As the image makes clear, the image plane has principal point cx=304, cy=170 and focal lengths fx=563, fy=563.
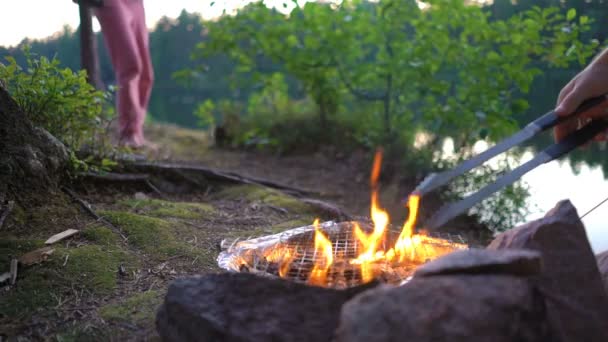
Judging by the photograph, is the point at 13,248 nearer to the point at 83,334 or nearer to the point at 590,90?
the point at 83,334

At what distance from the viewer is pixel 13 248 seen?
9.05 ft

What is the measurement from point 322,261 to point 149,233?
1.27 m

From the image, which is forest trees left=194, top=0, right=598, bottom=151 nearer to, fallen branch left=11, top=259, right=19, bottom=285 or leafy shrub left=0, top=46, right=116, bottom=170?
leafy shrub left=0, top=46, right=116, bottom=170

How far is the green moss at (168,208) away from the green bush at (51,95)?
55cm

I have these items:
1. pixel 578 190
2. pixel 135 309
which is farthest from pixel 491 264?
pixel 578 190

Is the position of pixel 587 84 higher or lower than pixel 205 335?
higher

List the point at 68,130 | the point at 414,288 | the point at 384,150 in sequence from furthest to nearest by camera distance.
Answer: the point at 384,150
the point at 68,130
the point at 414,288

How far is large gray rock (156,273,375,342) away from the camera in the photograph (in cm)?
179

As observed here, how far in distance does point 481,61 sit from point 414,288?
4157 mm

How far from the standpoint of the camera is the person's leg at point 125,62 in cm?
511

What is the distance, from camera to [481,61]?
17.4ft

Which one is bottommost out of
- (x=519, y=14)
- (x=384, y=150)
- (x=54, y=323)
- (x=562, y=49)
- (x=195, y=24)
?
(x=54, y=323)

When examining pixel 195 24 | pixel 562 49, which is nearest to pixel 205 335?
pixel 562 49

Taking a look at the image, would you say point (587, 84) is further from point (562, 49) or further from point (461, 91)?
point (461, 91)
